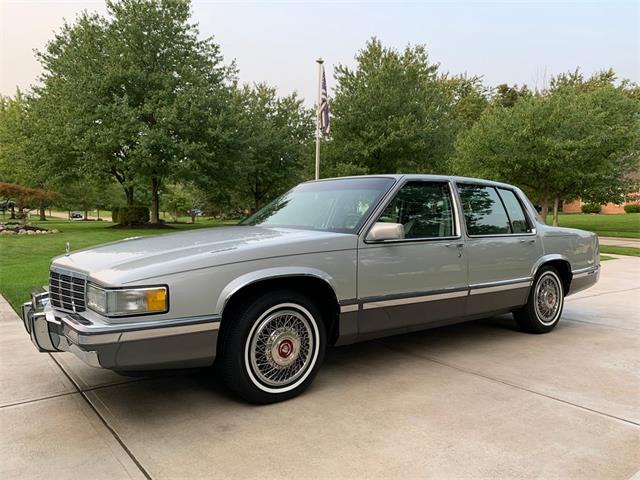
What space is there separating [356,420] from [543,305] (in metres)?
3.27

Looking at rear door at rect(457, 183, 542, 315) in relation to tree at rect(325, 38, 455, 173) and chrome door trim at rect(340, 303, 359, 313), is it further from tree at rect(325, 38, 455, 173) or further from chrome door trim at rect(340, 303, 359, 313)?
tree at rect(325, 38, 455, 173)

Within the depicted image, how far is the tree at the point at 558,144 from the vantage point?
795 inches

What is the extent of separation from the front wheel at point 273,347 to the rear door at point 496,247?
1762mm

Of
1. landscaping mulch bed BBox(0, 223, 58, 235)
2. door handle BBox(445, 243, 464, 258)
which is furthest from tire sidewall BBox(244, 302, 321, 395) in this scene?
landscaping mulch bed BBox(0, 223, 58, 235)

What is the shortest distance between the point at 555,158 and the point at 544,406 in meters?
18.9

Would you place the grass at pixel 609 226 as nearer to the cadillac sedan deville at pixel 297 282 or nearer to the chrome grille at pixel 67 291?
the cadillac sedan deville at pixel 297 282

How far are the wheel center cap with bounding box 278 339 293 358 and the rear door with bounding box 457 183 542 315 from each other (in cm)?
191

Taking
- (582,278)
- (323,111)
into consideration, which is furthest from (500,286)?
(323,111)

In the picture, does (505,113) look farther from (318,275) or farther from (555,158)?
(318,275)

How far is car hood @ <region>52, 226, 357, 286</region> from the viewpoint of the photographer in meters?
3.00

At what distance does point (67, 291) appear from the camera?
3379 mm

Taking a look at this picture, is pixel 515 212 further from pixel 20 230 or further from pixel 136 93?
pixel 136 93

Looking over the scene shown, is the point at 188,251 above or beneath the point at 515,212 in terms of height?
beneath

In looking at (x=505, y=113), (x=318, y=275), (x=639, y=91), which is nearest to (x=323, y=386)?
(x=318, y=275)
